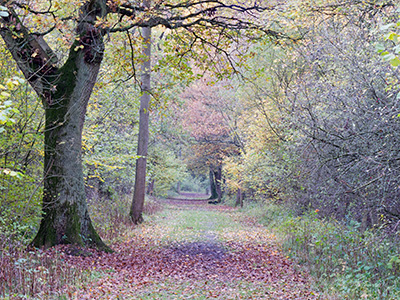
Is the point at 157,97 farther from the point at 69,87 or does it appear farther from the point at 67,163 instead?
the point at 67,163

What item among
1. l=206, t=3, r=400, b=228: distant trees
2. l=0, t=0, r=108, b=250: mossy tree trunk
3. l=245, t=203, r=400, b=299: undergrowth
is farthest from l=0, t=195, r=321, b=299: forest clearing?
l=206, t=3, r=400, b=228: distant trees

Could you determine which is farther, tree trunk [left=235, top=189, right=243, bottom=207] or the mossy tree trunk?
tree trunk [left=235, top=189, right=243, bottom=207]

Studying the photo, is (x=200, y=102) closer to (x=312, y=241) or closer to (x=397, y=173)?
(x=312, y=241)

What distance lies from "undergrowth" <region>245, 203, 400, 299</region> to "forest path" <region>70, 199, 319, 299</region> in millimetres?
406

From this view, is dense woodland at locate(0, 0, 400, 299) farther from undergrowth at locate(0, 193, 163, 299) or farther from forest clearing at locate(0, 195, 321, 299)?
forest clearing at locate(0, 195, 321, 299)

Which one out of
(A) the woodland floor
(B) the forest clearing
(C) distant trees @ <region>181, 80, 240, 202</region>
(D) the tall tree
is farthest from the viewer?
(C) distant trees @ <region>181, 80, 240, 202</region>

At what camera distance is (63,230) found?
8.12 meters

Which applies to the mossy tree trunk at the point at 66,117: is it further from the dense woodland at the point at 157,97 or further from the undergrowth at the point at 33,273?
the undergrowth at the point at 33,273

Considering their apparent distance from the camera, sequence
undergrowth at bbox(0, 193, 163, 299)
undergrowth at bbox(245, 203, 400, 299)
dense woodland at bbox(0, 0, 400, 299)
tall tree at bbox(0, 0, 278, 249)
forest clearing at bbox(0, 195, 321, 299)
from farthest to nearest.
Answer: tall tree at bbox(0, 0, 278, 249) → dense woodland at bbox(0, 0, 400, 299) → undergrowth at bbox(245, 203, 400, 299) → forest clearing at bbox(0, 195, 321, 299) → undergrowth at bbox(0, 193, 163, 299)

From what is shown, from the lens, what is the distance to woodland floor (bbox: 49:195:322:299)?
21.4 feet

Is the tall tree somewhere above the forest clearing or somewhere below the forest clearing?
above

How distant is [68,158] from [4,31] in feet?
9.52

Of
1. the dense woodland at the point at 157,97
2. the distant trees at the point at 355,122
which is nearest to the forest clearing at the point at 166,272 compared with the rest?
the dense woodland at the point at 157,97

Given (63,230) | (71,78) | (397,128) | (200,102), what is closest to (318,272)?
(397,128)
